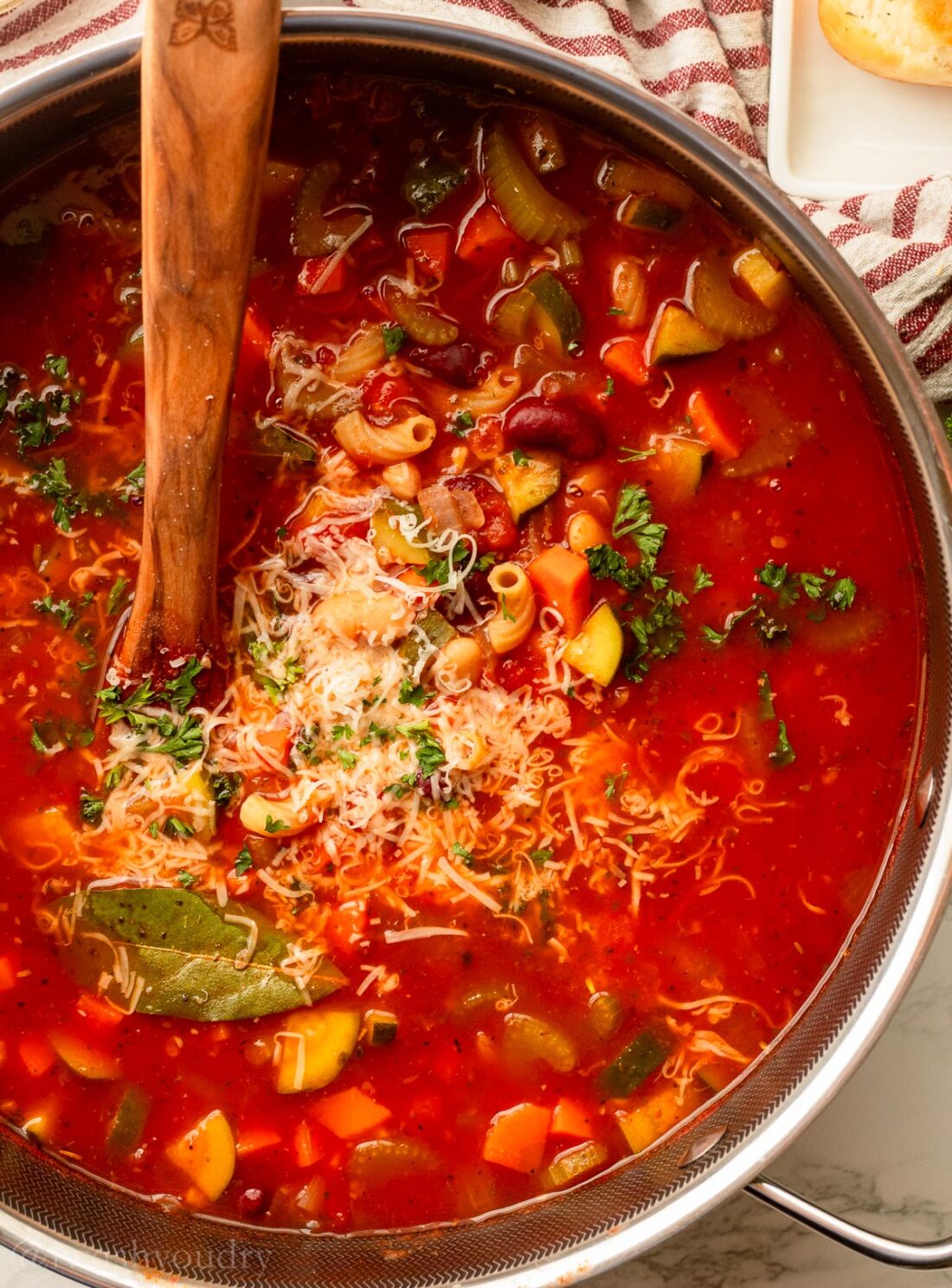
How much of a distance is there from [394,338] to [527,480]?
528 millimetres

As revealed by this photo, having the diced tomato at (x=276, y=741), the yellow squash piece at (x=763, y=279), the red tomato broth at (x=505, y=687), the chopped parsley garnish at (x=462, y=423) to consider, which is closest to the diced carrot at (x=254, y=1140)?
the red tomato broth at (x=505, y=687)

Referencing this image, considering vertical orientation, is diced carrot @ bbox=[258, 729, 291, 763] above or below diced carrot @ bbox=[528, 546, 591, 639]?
below

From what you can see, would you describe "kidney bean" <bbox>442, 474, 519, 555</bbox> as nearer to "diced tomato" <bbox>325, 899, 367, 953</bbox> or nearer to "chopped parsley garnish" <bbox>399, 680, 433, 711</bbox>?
"chopped parsley garnish" <bbox>399, 680, 433, 711</bbox>

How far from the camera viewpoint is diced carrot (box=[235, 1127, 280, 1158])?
3482 mm

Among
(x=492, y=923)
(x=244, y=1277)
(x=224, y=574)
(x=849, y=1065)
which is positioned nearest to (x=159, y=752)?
(x=224, y=574)

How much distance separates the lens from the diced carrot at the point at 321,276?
11.1ft

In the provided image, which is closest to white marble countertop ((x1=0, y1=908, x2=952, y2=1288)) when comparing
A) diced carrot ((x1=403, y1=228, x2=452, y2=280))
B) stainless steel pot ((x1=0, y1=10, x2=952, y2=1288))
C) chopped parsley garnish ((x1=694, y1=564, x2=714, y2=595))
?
stainless steel pot ((x1=0, y1=10, x2=952, y2=1288))

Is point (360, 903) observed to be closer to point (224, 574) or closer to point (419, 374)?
point (224, 574)

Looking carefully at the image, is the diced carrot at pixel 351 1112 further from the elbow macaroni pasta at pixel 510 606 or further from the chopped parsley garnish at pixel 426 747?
the elbow macaroni pasta at pixel 510 606

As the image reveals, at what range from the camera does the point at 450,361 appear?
11.1 feet

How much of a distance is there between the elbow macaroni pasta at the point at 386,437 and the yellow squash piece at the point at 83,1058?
1803mm

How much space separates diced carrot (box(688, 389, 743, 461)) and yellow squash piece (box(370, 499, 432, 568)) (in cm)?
81

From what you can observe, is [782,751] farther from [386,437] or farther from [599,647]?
[386,437]

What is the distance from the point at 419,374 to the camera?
11.3ft
